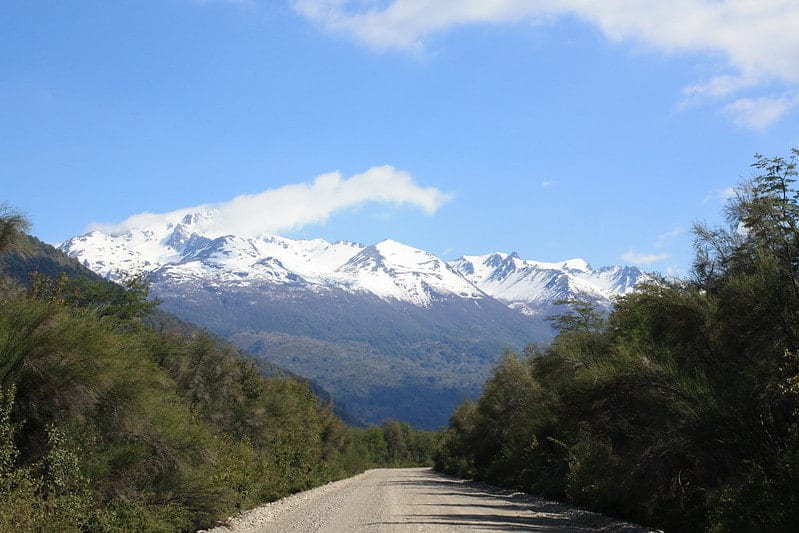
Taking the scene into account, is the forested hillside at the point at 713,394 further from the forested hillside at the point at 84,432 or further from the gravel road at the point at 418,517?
the forested hillside at the point at 84,432

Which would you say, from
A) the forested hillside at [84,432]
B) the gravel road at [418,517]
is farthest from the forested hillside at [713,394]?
the forested hillside at [84,432]

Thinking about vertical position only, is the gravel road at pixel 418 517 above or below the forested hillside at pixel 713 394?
below

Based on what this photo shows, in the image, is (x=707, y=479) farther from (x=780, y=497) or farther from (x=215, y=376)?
A: (x=215, y=376)

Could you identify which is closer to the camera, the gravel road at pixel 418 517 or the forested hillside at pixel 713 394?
the forested hillside at pixel 713 394

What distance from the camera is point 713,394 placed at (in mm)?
16344

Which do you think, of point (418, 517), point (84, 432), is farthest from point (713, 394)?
point (84, 432)

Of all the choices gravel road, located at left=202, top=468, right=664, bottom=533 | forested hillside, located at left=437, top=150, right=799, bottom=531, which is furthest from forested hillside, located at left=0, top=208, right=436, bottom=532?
forested hillside, located at left=437, top=150, right=799, bottom=531

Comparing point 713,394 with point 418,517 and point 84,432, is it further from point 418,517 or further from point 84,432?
point 84,432

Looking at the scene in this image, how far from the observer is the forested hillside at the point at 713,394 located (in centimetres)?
1457

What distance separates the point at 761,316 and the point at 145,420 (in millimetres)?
14824

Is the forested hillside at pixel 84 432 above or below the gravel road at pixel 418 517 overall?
above

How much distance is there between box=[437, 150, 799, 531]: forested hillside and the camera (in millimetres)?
14570

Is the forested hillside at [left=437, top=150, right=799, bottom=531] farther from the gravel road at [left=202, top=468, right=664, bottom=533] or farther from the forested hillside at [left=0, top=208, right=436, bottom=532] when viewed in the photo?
the forested hillside at [left=0, top=208, right=436, bottom=532]

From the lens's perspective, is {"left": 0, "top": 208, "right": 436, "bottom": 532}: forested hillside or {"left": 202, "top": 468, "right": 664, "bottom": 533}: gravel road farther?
{"left": 202, "top": 468, "right": 664, "bottom": 533}: gravel road
